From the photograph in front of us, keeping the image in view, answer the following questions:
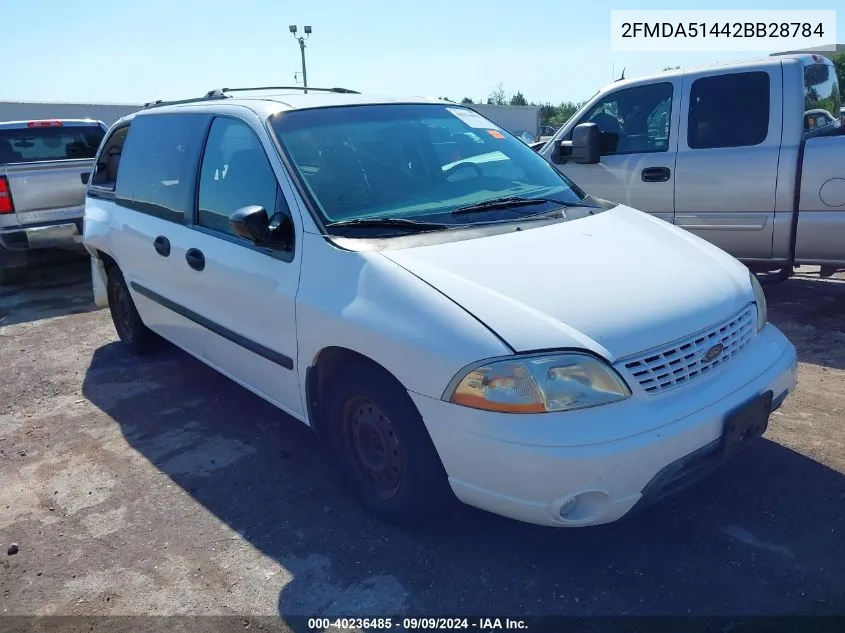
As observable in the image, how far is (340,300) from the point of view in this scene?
2805 millimetres

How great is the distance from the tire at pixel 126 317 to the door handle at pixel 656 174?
412 centimetres

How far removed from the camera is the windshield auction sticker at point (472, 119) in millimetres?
4023

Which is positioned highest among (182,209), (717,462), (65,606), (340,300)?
(182,209)

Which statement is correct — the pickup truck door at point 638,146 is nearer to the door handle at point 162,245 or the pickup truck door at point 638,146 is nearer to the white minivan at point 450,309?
the white minivan at point 450,309

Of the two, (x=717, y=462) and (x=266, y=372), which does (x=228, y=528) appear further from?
(x=717, y=462)

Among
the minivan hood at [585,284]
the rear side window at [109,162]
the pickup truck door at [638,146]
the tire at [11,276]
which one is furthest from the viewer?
the tire at [11,276]

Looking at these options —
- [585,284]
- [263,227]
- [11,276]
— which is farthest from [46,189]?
[585,284]

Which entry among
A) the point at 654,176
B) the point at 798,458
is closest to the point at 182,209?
the point at 798,458

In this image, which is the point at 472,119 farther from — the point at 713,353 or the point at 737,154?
the point at 737,154

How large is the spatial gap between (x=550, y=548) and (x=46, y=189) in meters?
7.08

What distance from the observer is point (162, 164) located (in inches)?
169

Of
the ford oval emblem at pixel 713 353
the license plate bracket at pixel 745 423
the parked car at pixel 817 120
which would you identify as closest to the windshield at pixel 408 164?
the ford oval emblem at pixel 713 353

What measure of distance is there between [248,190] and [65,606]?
1940 millimetres

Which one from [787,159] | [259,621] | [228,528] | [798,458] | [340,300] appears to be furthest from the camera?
[787,159]
